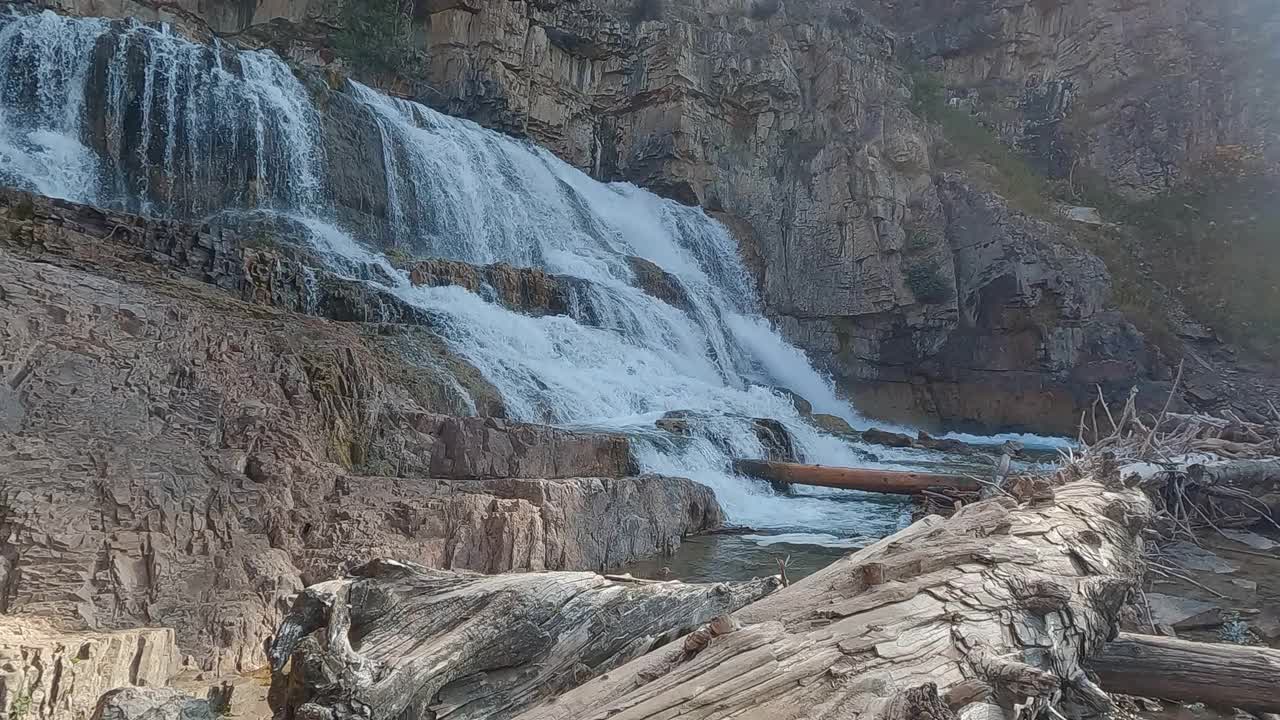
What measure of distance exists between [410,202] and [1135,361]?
1825 cm

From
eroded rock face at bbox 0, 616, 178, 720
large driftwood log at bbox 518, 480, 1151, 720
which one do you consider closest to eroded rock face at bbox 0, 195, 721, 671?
eroded rock face at bbox 0, 616, 178, 720

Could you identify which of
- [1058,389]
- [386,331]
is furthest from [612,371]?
[1058,389]

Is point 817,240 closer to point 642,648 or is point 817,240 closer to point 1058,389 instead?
point 1058,389

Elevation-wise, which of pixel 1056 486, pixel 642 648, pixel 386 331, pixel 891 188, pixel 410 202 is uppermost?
pixel 891 188

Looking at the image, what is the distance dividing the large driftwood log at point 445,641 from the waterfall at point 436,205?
5248mm

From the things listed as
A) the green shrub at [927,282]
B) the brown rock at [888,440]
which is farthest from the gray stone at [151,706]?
the green shrub at [927,282]

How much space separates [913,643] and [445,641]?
4.36 ft

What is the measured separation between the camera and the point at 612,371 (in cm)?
1152

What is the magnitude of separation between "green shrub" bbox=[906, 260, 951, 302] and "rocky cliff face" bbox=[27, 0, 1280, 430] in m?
0.04

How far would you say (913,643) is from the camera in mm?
1872

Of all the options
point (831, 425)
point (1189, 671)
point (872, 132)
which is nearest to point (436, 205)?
point (831, 425)

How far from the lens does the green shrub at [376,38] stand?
21266 mm

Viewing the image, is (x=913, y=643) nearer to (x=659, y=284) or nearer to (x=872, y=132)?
(x=659, y=284)

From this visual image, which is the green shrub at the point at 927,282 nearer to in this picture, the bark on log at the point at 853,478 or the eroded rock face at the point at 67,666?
the bark on log at the point at 853,478
